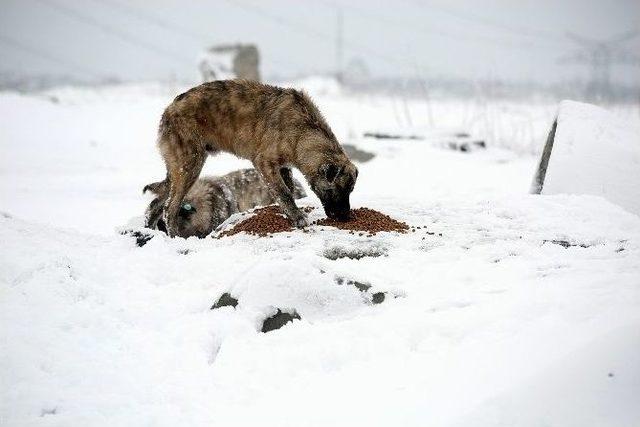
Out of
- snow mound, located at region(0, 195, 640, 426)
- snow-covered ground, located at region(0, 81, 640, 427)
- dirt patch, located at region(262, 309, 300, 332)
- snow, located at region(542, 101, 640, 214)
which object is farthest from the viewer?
snow, located at region(542, 101, 640, 214)

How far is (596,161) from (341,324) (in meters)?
4.46

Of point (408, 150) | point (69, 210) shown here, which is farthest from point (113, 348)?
point (408, 150)

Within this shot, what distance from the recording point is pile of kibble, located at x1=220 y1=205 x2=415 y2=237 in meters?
4.64

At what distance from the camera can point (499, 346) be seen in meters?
2.49

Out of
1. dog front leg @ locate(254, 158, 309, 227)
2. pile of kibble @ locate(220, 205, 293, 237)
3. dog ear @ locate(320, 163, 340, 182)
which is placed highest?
dog ear @ locate(320, 163, 340, 182)

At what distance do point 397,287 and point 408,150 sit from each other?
8.84 meters

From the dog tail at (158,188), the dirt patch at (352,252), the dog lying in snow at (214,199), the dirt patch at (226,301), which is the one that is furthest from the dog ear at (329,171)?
the dog tail at (158,188)

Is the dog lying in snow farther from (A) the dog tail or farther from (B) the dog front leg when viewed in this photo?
(B) the dog front leg

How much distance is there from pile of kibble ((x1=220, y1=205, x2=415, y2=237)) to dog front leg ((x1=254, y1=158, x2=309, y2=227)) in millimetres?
99

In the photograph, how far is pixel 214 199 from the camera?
271 inches

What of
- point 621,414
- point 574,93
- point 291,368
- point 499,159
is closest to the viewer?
point 621,414

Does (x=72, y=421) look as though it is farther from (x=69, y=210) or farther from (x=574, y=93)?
(x=574, y=93)

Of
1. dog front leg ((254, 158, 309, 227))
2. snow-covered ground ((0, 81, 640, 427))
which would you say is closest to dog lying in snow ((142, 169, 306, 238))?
dog front leg ((254, 158, 309, 227))

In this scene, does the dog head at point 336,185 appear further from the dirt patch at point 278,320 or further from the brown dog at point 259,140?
the dirt patch at point 278,320
